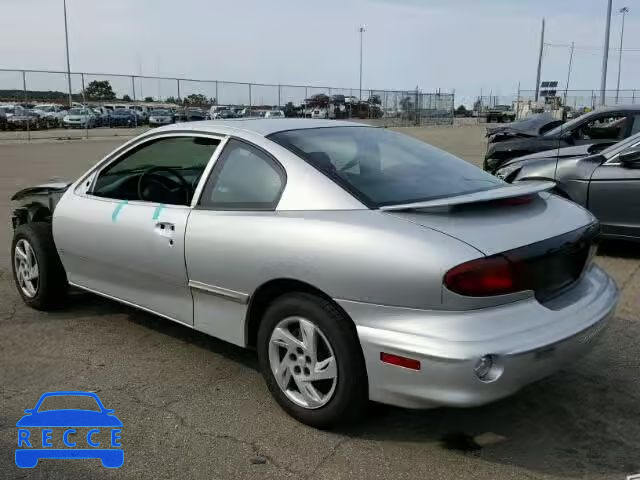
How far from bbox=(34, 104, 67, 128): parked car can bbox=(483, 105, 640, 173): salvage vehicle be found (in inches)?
958

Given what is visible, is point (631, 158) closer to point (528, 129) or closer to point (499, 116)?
point (528, 129)

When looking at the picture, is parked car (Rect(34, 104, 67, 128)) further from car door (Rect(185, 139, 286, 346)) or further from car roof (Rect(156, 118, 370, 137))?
car door (Rect(185, 139, 286, 346))

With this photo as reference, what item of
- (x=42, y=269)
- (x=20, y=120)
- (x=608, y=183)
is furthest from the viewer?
(x=20, y=120)

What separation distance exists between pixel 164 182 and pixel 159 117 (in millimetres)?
27430

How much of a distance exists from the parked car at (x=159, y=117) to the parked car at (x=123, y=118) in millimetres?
844

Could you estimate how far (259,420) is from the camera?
3.33 m

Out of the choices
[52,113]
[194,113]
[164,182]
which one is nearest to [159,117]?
[194,113]

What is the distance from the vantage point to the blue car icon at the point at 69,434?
3.02m

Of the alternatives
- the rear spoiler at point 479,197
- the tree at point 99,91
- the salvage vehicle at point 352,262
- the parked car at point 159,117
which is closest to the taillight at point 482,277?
the salvage vehicle at point 352,262

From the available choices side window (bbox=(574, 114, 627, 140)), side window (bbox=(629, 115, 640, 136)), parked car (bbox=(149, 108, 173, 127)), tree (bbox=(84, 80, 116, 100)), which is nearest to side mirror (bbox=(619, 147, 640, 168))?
side window (bbox=(629, 115, 640, 136))

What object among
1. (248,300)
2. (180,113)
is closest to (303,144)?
(248,300)

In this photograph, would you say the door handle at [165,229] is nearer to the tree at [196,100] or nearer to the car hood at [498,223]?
the car hood at [498,223]

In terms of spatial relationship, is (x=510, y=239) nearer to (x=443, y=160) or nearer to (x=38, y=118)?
(x=443, y=160)

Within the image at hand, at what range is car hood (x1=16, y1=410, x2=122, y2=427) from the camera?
130 inches
